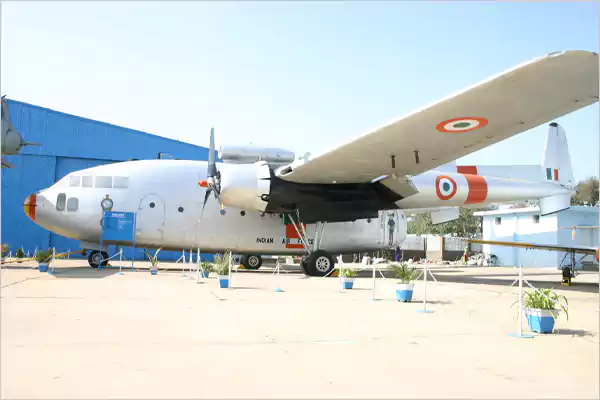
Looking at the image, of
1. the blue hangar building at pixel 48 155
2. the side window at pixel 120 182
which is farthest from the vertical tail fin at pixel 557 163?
the blue hangar building at pixel 48 155

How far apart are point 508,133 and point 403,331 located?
24.8 feet

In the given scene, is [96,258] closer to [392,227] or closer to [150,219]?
[150,219]

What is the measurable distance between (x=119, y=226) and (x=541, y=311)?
14.0m

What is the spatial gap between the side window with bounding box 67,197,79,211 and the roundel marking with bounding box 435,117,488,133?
12.6 metres

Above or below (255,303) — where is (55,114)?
above

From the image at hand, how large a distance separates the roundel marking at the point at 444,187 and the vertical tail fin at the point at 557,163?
13.8ft

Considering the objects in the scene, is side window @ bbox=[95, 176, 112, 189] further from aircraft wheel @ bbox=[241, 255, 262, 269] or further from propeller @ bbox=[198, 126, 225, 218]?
aircraft wheel @ bbox=[241, 255, 262, 269]

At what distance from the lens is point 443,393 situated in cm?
357

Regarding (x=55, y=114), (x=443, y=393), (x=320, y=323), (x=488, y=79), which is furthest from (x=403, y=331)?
(x=55, y=114)

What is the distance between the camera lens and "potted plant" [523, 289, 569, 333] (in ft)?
20.5

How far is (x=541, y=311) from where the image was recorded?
20.5ft

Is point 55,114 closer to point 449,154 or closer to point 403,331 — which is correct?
point 449,154

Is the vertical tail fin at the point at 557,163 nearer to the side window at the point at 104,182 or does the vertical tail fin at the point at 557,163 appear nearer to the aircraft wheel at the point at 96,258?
the side window at the point at 104,182

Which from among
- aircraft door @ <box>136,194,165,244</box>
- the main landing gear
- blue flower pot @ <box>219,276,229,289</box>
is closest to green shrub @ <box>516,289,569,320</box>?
blue flower pot @ <box>219,276,229,289</box>
